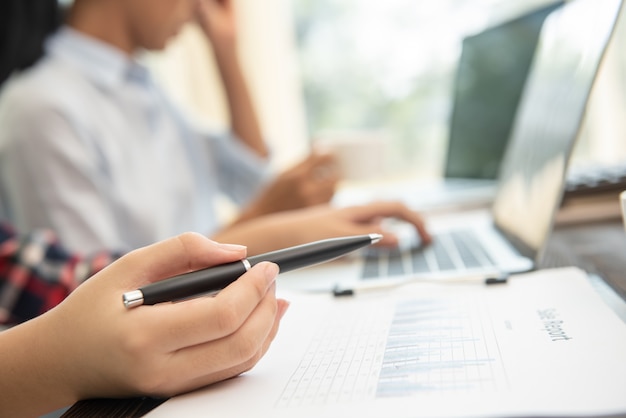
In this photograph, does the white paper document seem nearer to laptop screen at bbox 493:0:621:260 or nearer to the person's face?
laptop screen at bbox 493:0:621:260

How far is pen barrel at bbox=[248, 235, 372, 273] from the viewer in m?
0.39

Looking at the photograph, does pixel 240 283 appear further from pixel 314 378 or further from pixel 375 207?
pixel 375 207

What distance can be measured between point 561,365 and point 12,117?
82cm

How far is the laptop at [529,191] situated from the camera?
1.71 feet

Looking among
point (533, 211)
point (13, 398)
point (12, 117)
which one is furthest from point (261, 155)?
point (13, 398)

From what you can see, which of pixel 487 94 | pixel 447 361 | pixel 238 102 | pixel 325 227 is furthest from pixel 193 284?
pixel 238 102

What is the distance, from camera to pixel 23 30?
935 mm

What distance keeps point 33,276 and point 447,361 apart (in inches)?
19.1

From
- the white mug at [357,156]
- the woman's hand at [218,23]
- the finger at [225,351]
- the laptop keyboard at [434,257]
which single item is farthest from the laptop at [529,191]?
the woman's hand at [218,23]

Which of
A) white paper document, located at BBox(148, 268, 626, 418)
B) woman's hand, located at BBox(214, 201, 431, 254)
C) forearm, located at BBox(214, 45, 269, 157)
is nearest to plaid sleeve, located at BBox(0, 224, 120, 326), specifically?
woman's hand, located at BBox(214, 201, 431, 254)

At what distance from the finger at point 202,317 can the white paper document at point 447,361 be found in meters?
0.04

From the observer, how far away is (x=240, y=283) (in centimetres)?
34

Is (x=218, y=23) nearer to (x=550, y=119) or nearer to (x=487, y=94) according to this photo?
(x=487, y=94)

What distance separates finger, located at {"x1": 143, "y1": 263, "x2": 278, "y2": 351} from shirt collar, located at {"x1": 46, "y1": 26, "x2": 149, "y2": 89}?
0.84 metres
